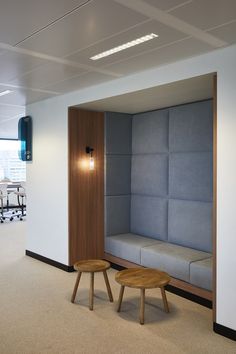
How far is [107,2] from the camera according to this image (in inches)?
88.4

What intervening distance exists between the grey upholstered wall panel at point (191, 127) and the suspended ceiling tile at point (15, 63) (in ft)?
6.70

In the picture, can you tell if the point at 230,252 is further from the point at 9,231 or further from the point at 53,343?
the point at 9,231

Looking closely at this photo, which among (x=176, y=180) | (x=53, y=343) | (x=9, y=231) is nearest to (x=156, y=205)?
(x=176, y=180)

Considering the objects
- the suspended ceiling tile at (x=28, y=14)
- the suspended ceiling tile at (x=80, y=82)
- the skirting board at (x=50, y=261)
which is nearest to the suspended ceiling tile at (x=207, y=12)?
the suspended ceiling tile at (x=28, y=14)

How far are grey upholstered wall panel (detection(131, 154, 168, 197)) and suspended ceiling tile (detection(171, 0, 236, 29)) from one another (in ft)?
8.65

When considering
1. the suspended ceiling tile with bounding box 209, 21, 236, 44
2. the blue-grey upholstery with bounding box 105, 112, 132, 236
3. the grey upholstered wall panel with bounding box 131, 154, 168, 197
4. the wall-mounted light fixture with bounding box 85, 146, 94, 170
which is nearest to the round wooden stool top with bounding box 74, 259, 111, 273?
the blue-grey upholstery with bounding box 105, 112, 132, 236

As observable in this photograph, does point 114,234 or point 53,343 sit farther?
point 114,234

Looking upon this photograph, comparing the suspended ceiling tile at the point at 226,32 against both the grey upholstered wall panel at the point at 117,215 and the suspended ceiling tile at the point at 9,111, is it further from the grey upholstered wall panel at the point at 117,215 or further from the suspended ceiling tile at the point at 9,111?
the suspended ceiling tile at the point at 9,111

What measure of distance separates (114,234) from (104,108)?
193cm

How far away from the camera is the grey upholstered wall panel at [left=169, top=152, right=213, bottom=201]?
445 centimetres

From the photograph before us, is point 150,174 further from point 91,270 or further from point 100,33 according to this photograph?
point 100,33

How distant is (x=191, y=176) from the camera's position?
4648mm

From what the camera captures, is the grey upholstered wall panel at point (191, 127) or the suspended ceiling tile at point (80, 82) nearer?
the suspended ceiling tile at point (80, 82)

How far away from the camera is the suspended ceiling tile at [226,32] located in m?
2.64
